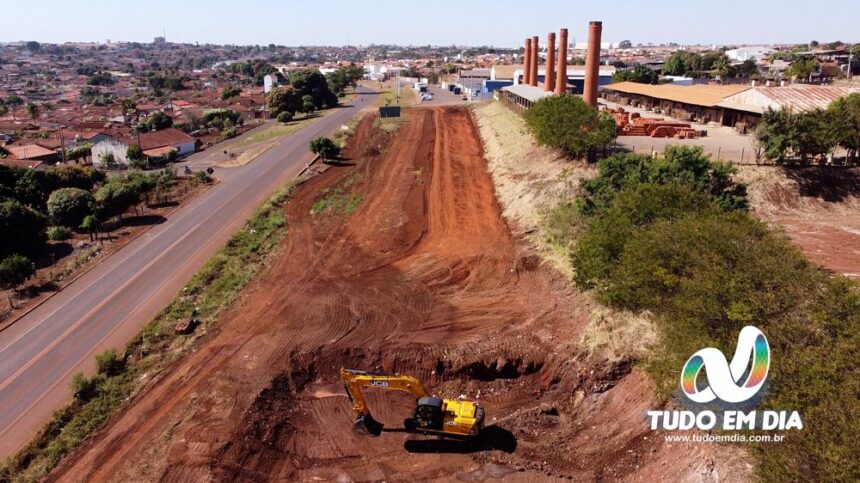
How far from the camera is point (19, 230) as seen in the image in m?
34.9

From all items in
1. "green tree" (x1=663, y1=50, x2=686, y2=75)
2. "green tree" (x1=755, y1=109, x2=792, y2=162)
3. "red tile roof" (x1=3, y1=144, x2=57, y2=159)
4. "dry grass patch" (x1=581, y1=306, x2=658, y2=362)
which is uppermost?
"green tree" (x1=663, y1=50, x2=686, y2=75)

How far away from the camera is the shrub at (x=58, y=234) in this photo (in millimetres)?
37375

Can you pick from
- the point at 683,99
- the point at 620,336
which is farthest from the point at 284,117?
the point at 620,336

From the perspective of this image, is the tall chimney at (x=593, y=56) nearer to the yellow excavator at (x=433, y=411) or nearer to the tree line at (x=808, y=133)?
the tree line at (x=808, y=133)

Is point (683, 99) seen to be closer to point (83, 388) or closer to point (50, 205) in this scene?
point (50, 205)

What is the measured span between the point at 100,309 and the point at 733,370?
26.5 meters

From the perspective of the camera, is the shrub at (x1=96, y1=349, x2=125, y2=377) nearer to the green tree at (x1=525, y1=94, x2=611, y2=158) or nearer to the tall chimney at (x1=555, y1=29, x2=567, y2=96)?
the green tree at (x1=525, y1=94, x2=611, y2=158)

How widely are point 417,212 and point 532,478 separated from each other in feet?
80.0

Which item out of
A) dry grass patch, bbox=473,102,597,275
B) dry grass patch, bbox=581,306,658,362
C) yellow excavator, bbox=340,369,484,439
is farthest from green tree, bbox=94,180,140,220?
dry grass patch, bbox=581,306,658,362

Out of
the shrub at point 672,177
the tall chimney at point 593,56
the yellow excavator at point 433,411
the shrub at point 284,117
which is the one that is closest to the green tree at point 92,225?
the yellow excavator at point 433,411

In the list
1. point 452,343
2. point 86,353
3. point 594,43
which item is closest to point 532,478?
point 452,343

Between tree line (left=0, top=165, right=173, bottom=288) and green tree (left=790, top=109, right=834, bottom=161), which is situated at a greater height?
green tree (left=790, top=109, right=834, bottom=161)

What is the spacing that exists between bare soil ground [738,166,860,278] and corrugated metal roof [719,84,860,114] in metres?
10.0

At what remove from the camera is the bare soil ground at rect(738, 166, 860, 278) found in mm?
28906
